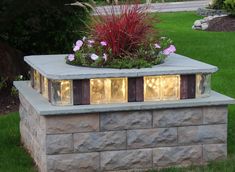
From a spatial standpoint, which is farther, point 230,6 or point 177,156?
point 230,6

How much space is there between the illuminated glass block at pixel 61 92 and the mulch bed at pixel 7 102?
3.29 meters

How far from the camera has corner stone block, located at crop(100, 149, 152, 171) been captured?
5.71 metres

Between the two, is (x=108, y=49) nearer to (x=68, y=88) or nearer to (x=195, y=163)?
(x=68, y=88)

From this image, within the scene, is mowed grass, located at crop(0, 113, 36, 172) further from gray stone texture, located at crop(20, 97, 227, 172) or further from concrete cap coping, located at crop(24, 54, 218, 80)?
concrete cap coping, located at crop(24, 54, 218, 80)

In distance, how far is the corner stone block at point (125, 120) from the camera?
5656mm

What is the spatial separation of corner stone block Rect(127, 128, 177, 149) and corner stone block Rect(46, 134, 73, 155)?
55 cm

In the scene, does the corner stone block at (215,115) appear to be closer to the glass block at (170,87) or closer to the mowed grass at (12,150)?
the glass block at (170,87)

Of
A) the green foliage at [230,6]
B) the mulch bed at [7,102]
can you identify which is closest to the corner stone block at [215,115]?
the mulch bed at [7,102]

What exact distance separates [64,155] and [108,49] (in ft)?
3.72

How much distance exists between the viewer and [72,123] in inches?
→ 220

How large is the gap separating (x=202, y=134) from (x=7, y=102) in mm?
4152

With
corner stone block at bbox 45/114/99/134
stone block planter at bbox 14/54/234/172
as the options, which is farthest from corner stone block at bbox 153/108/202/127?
corner stone block at bbox 45/114/99/134

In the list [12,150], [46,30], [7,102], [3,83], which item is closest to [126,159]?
[12,150]

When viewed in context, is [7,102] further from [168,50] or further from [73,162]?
[73,162]
